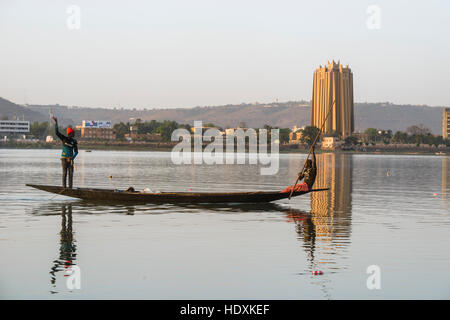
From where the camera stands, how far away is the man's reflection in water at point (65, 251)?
19.0 meters

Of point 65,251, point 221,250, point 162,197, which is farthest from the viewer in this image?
point 162,197

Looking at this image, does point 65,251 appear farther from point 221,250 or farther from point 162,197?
point 162,197

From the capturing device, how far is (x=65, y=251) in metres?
22.1

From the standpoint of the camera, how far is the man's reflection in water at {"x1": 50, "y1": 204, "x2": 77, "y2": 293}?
1895 cm

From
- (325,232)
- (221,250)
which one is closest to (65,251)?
(221,250)

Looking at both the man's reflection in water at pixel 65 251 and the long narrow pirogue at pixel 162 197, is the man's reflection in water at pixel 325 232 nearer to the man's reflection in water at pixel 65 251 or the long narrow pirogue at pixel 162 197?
the long narrow pirogue at pixel 162 197

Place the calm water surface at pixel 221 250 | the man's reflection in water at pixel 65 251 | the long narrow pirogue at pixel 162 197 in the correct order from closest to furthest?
the calm water surface at pixel 221 250 → the man's reflection in water at pixel 65 251 → the long narrow pirogue at pixel 162 197

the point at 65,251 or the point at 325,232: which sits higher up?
the point at 65,251

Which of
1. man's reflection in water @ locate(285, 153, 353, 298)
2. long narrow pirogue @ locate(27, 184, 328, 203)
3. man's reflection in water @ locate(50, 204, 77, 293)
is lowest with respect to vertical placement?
man's reflection in water @ locate(285, 153, 353, 298)

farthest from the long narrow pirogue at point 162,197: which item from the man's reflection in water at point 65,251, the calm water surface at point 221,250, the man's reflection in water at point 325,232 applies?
the man's reflection in water at point 65,251

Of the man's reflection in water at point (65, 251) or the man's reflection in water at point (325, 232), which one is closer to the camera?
the man's reflection in water at point (65, 251)

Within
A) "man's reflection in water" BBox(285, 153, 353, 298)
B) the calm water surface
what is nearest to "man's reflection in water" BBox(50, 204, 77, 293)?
the calm water surface

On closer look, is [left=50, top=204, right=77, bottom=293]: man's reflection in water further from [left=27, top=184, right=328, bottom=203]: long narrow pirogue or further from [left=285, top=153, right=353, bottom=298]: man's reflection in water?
[left=285, top=153, right=353, bottom=298]: man's reflection in water
